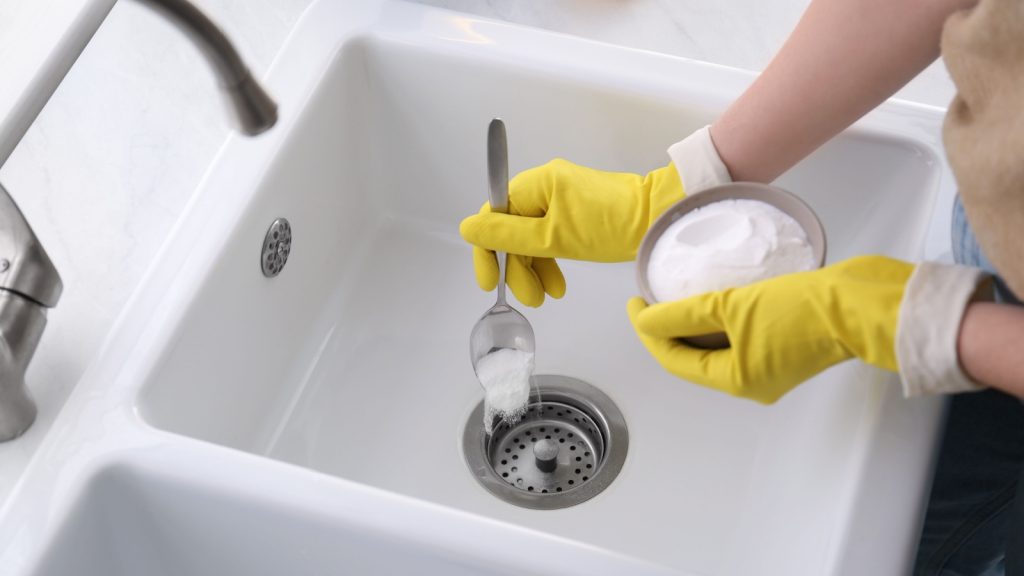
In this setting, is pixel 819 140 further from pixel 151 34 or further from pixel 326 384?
pixel 151 34

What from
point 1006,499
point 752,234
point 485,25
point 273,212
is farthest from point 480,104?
point 1006,499

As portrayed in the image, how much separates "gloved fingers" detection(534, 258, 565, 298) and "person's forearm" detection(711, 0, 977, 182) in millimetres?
171

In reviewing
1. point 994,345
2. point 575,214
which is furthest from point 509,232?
point 994,345

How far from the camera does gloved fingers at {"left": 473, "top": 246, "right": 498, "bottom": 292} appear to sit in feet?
2.82

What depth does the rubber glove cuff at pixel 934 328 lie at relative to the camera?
617mm

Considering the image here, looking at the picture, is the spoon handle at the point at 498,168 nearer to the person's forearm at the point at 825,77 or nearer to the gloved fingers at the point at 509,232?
the gloved fingers at the point at 509,232

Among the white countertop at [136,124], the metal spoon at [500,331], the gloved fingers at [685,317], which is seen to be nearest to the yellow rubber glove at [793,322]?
the gloved fingers at [685,317]

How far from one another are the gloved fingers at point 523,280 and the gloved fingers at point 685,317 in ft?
0.60

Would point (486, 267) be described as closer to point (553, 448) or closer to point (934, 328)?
point (553, 448)

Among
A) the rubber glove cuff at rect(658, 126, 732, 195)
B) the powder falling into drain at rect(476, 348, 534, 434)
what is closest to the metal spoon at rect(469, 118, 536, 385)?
the powder falling into drain at rect(476, 348, 534, 434)

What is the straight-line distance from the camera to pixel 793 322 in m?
0.66

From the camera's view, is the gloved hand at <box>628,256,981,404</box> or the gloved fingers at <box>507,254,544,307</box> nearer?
the gloved hand at <box>628,256,981,404</box>

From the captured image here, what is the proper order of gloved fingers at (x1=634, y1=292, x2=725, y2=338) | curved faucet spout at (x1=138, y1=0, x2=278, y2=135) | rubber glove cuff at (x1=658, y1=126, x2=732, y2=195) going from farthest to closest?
rubber glove cuff at (x1=658, y1=126, x2=732, y2=195)
gloved fingers at (x1=634, y1=292, x2=725, y2=338)
curved faucet spout at (x1=138, y1=0, x2=278, y2=135)

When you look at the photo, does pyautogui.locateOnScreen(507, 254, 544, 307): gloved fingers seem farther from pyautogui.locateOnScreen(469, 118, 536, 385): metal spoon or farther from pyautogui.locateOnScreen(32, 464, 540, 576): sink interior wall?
pyautogui.locateOnScreen(32, 464, 540, 576): sink interior wall
